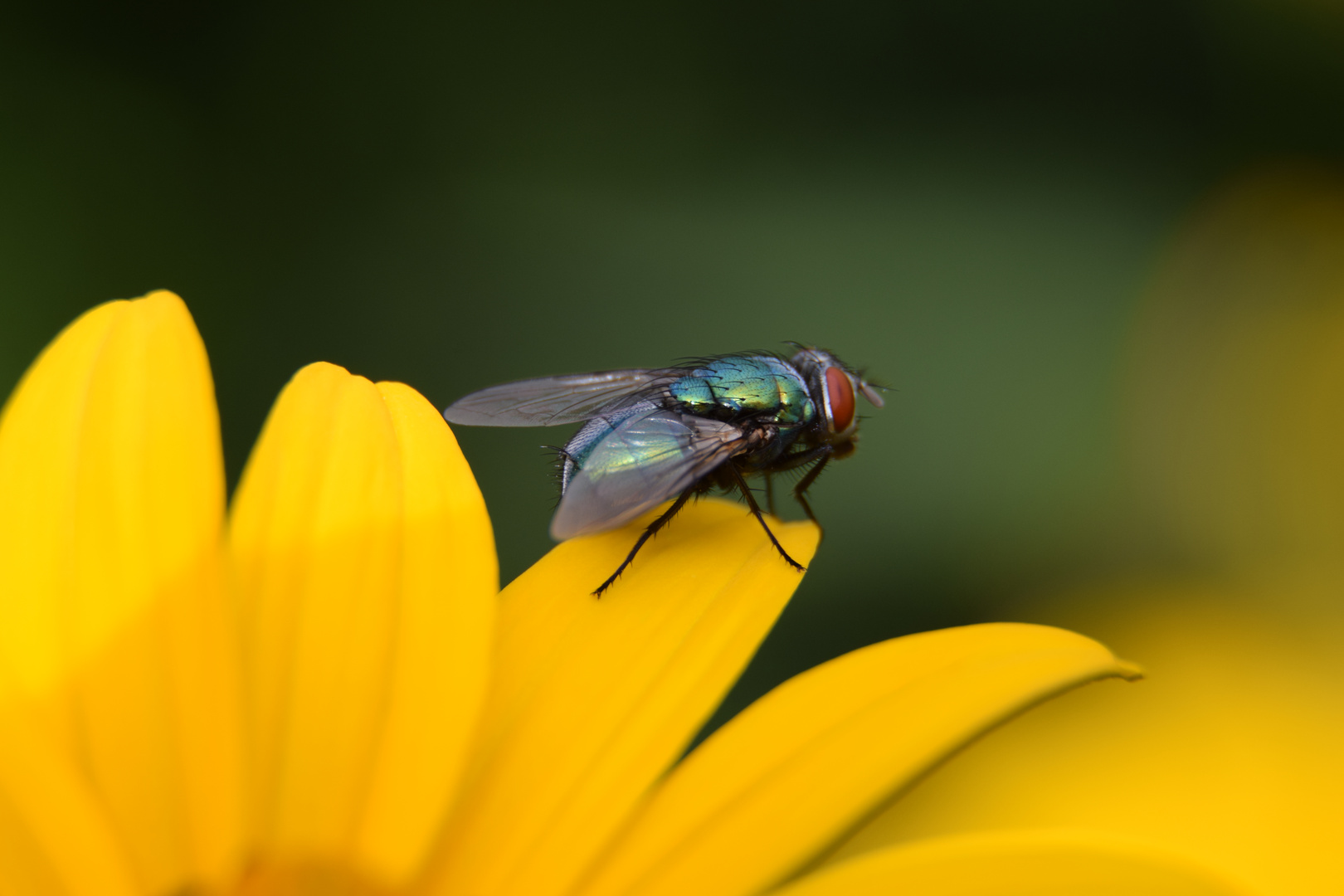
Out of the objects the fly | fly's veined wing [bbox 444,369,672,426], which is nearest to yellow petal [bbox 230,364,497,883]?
the fly

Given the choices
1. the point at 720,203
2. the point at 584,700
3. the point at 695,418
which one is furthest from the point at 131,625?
the point at 720,203

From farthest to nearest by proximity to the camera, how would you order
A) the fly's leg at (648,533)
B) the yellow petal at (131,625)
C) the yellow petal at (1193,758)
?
1. the yellow petal at (1193,758)
2. the fly's leg at (648,533)
3. the yellow petal at (131,625)

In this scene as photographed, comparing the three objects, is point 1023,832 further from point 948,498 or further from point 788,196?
point 788,196

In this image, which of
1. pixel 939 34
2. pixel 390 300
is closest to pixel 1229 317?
pixel 939 34

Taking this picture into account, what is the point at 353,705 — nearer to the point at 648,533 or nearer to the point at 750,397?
the point at 648,533

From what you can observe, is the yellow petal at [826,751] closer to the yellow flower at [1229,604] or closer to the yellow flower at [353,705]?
the yellow flower at [353,705]

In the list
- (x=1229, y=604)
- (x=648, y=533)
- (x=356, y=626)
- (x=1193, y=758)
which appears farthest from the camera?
(x=1229, y=604)

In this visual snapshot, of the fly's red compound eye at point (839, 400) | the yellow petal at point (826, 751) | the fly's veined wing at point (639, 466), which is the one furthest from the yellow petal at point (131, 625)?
the fly's red compound eye at point (839, 400)
